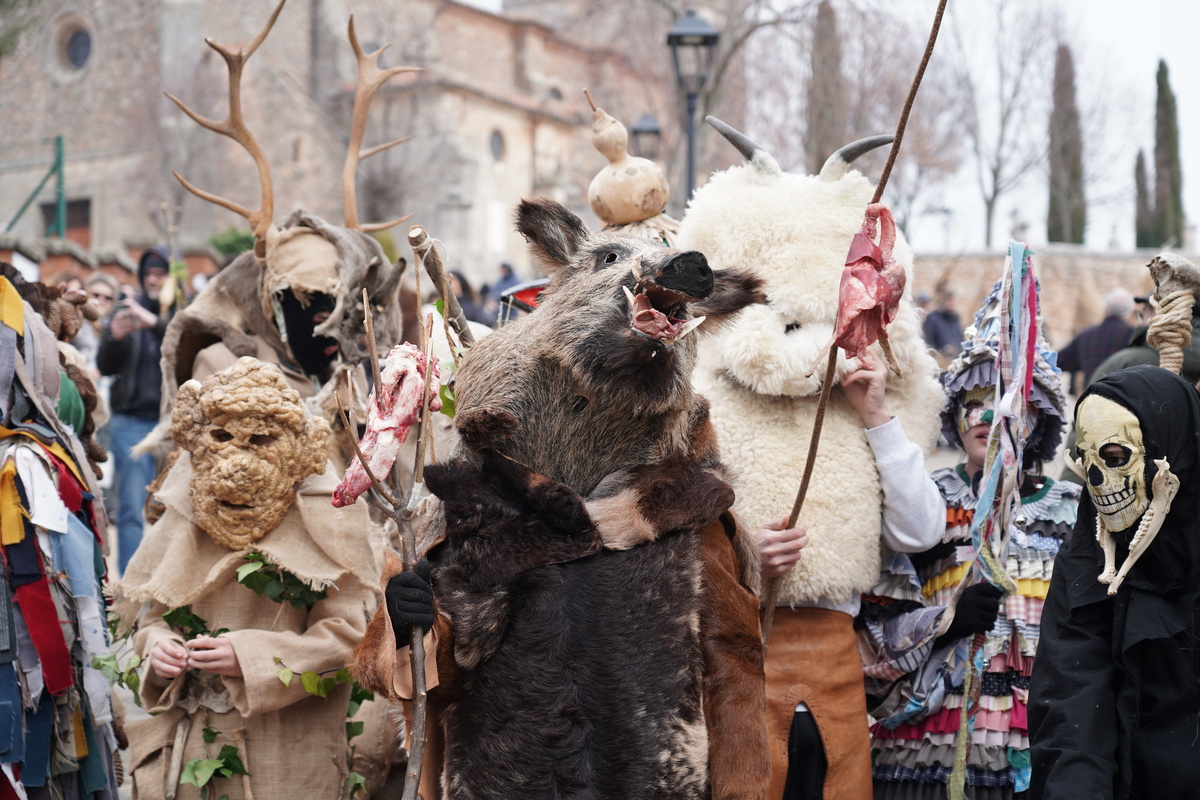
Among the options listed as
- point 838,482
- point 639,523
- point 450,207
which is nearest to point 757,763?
point 639,523

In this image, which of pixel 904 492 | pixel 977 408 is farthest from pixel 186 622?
pixel 977 408

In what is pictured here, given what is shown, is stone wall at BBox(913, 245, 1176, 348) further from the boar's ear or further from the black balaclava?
the boar's ear

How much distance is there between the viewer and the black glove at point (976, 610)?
10.2ft

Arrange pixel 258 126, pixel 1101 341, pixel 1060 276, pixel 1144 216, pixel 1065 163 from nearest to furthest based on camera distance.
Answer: pixel 1101 341
pixel 1060 276
pixel 1065 163
pixel 258 126
pixel 1144 216

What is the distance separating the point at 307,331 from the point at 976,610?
249cm

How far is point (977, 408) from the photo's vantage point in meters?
3.38

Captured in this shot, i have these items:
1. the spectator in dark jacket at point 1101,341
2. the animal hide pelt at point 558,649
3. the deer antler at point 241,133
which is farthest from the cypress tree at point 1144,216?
the animal hide pelt at point 558,649

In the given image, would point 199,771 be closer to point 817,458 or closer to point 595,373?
point 595,373

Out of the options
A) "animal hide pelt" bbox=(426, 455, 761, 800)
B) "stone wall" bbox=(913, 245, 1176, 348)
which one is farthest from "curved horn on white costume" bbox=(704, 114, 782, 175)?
"stone wall" bbox=(913, 245, 1176, 348)

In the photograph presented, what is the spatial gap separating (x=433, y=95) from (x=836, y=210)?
34058mm

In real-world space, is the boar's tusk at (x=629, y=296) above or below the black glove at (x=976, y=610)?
above

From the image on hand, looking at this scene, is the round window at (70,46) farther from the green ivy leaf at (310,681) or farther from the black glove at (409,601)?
the black glove at (409,601)

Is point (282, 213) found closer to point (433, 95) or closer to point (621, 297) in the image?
point (433, 95)

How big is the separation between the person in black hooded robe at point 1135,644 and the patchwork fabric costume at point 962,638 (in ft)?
1.88
